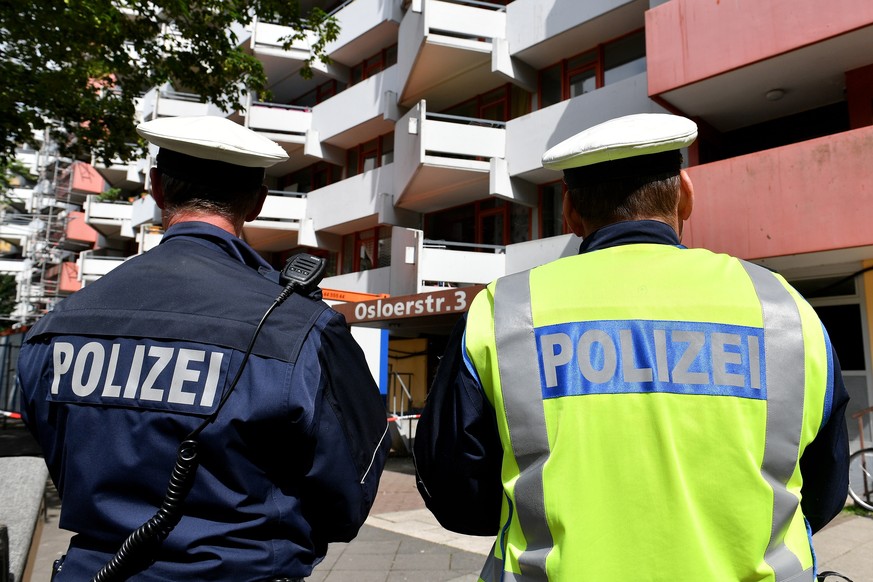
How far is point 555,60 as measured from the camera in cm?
1467

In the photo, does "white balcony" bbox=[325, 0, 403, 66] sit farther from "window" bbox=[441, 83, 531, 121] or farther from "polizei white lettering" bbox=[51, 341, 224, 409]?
"polizei white lettering" bbox=[51, 341, 224, 409]

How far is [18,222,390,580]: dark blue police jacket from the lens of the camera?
1452mm

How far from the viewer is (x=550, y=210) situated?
579 inches

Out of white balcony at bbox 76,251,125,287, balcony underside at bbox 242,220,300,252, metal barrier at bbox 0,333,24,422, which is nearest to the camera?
metal barrier at bbox 0,333,24,422

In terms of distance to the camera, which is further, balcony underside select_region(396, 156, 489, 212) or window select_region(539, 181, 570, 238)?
balcony underside select_region(396, 156, 489, 212)

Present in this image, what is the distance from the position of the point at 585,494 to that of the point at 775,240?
342 inches

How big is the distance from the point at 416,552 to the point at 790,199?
656 centimetres

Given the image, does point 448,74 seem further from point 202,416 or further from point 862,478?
point 202,416

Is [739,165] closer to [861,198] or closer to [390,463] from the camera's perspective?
[861,198]

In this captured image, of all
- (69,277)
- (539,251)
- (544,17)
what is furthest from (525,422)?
(69,277)

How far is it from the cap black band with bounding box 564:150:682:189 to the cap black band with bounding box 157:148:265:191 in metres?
0.92

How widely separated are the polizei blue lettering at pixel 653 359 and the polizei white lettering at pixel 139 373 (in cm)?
76

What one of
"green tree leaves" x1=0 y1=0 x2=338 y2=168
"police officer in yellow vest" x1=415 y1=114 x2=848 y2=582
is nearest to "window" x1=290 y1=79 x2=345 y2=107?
"green tree leaves" x1=0 y1=0 x2=338 y2=168

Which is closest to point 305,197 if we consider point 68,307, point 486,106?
point 486,106
